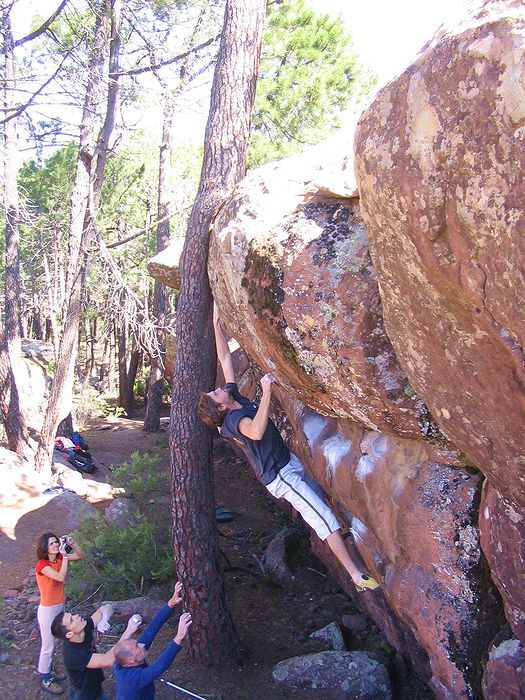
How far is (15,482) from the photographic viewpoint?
35.8 feet

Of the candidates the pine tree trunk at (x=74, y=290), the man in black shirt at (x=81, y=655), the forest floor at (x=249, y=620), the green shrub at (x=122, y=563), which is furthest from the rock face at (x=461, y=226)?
the pine tree trunk at (x=74, y=290)

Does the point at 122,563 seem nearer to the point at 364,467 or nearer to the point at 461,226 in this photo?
the point at 364,467

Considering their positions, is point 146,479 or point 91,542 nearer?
point 91,542

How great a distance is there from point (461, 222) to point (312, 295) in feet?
6.00

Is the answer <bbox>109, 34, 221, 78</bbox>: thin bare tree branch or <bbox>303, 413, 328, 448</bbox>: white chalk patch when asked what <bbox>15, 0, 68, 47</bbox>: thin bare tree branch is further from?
<bbox>303, 413, 328, 448</bbox>: white chalk patch

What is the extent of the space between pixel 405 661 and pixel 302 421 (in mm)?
Answer: 2577

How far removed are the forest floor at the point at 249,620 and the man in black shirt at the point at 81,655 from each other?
906mm

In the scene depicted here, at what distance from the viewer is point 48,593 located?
5.91 m

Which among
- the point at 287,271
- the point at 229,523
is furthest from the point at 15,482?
the point at 287,271

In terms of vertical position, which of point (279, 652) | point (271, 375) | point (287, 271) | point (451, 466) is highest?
point (287, 271)

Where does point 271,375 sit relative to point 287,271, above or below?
below

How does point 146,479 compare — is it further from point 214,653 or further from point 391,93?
point 391,93

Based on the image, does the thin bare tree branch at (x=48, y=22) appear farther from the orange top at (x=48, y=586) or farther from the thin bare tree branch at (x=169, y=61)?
the orange top at (x=48, y=586)

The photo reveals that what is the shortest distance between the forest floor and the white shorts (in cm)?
164
